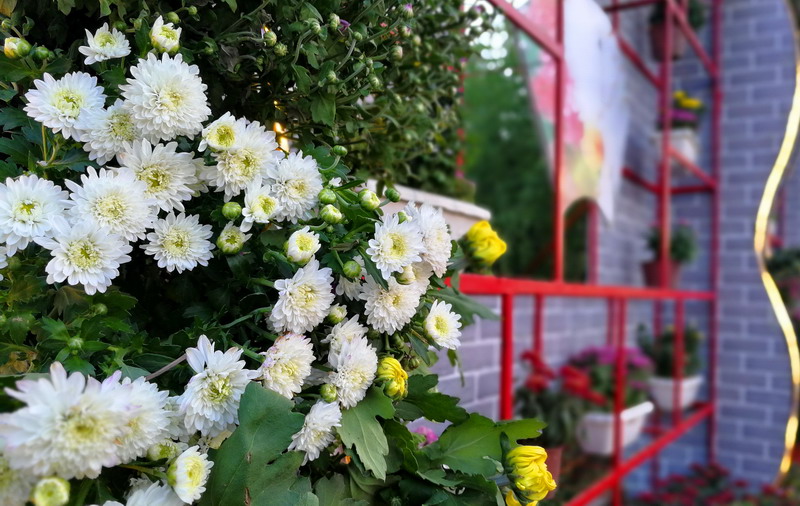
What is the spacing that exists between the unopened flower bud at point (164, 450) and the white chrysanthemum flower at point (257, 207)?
7.4 inches

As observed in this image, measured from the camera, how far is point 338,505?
1.97 feet

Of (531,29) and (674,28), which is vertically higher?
(674,28)

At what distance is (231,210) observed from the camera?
1.90 ft

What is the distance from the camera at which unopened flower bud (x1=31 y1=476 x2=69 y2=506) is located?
42cm

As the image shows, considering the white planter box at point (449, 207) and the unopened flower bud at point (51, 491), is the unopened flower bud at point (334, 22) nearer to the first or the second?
the white planter box at point (449, 207)

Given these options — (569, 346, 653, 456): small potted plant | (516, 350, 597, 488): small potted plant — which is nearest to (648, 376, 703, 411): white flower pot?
(569, 346, 653, 456): small potted plant

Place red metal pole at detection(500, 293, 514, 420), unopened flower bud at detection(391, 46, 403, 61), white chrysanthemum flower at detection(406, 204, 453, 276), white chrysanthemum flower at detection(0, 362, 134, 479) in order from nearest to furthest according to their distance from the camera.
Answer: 1. white chrysanthemum flower at detection(0, 362, 134, 479)
2. white chrysanthemum flower at detection(406, 204, 453, 276)
3. unopened flower bud at detection(391, 46, 403, 61)
4. red metal pole at detection(500, 293, 514, 420)

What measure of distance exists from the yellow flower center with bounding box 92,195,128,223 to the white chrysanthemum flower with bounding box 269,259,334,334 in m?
0.14

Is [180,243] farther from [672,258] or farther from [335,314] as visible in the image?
[672,258]

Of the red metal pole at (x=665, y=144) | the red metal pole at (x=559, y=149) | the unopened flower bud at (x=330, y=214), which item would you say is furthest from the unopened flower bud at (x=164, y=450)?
the red metal pole at (x=665, y=144)

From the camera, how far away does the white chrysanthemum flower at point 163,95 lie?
562 millimetres

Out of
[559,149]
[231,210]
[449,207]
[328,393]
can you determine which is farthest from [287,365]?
[559,149]

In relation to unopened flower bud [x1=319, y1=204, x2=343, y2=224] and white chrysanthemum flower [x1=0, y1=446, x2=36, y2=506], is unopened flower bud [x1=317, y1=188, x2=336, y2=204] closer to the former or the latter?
unopened flower bud [x1=319, y1=204, x2=343, y2=224]

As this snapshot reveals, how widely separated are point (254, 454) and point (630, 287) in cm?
222
